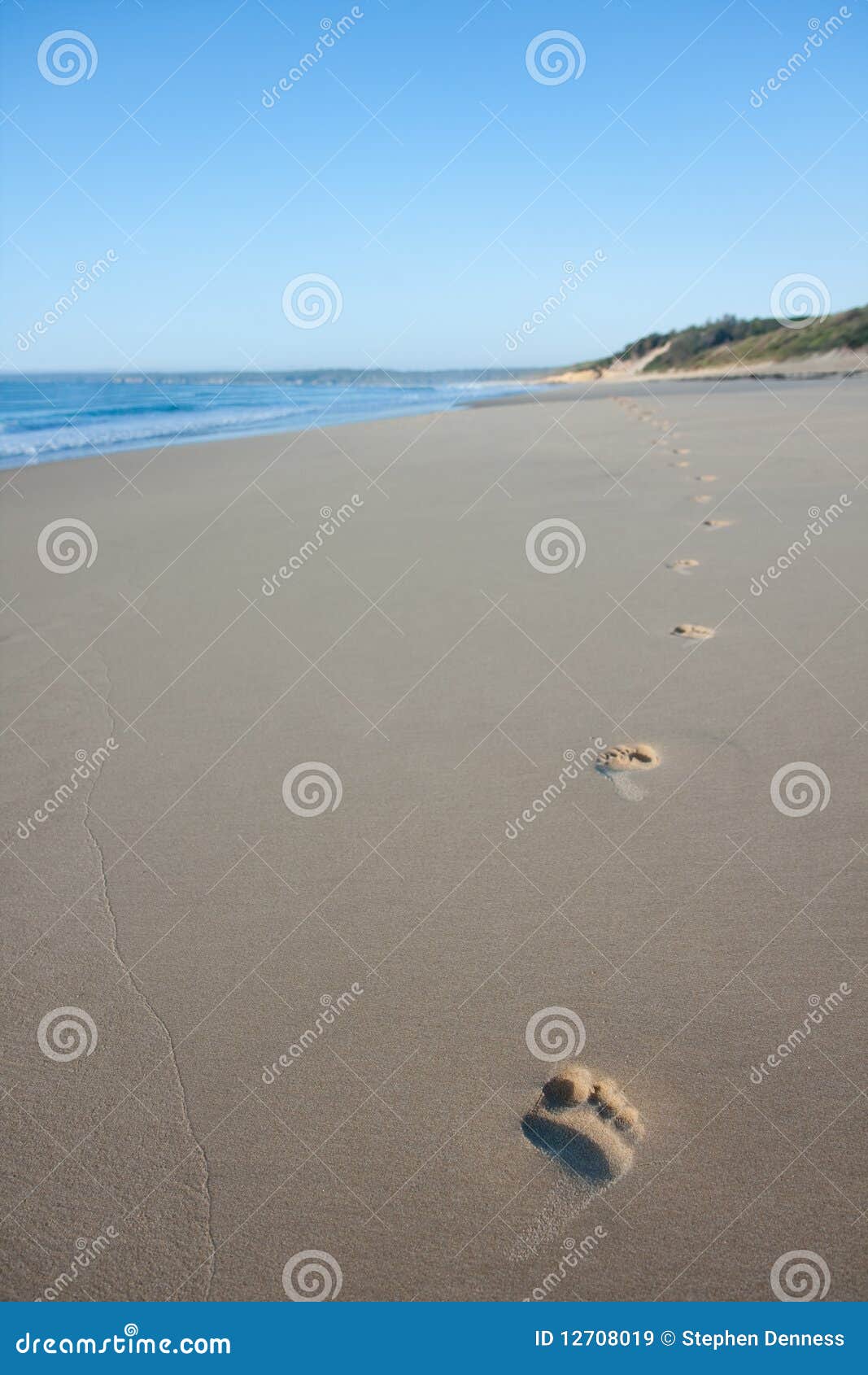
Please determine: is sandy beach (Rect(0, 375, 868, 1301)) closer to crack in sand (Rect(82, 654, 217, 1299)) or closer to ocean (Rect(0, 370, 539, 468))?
crack in sand (Rect(82, 654, 217, 1299))

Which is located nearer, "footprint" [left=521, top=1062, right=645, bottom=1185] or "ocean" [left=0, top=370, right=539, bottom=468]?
"footprint" [left=521, top=1062, right=645, bottom=1185]

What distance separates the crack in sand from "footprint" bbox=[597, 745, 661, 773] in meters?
1.66

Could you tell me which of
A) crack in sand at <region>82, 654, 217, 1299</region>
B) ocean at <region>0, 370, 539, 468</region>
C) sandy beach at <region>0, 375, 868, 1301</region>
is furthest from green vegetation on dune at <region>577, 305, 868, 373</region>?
crack in sand at <region>82, 654, 217, 1299</region>

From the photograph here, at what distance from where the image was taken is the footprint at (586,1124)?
1735 mm

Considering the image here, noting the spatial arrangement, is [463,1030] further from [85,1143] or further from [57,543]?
[57,543]

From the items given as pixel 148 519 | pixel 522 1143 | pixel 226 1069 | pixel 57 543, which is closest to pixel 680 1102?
pixel 522 1143

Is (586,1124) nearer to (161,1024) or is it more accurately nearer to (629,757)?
(161,1024)

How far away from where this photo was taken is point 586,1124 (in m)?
1.82

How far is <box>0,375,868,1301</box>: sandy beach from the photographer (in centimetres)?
166

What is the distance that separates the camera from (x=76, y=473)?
36.4 ft

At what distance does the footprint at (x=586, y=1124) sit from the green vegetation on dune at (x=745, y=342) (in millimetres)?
36404

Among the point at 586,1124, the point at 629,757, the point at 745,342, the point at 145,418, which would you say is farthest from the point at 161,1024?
the point at 745,342

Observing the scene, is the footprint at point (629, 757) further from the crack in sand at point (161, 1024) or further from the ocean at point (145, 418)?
the ocean at point (145, 418)

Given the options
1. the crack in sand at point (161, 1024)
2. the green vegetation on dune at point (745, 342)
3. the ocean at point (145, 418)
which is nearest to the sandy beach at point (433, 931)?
the crack in sand at point (161, 1024)
